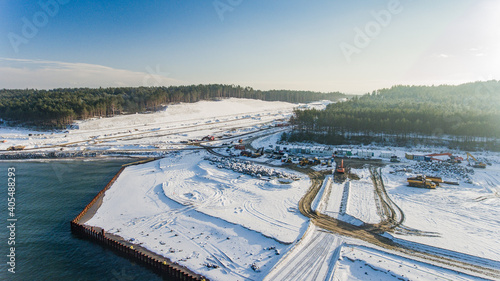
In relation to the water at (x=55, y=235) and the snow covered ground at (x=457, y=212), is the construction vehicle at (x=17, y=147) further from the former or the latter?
the snow covered ground at (x=457, y=212)

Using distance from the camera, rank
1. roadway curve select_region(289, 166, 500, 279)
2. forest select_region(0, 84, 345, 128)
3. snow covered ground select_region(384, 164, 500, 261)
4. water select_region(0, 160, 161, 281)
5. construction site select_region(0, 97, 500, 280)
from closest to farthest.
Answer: roadway curve select_region(289, 166, 500, 279) < construction site select_region(0, 97, 500, 280) < water select_region(0, 160, 161, 281) < snow covered ground select_region(384, 164, 500, 261) < forest select_region(0, 84, 345, 128)

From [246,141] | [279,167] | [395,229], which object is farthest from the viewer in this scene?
[246,141]

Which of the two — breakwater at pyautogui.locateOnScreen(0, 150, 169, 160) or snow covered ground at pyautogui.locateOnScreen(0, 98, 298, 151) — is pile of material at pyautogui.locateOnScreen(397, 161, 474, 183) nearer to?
breakwater at pyautogui.locateOnScreen(0, 150, 169, 160)

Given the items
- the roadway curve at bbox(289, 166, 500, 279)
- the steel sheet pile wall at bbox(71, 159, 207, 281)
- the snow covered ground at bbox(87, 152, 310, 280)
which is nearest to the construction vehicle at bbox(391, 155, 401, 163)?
the roadway curve at bbox(289, 166, 500, 279)

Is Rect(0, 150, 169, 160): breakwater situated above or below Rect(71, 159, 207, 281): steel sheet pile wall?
below

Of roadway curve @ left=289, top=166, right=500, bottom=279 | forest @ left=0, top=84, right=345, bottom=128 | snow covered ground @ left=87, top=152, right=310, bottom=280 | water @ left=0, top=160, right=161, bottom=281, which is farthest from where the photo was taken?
forest @ left=0, top=84, right=345, bottom=128

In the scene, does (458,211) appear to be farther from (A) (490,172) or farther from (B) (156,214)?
(B) (156,214)

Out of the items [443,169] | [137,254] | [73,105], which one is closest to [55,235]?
[137,254]

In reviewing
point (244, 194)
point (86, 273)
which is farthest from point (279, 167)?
point (86, 273)

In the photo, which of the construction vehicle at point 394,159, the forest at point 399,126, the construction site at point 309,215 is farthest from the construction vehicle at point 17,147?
the construction vehicle at point 394,159
